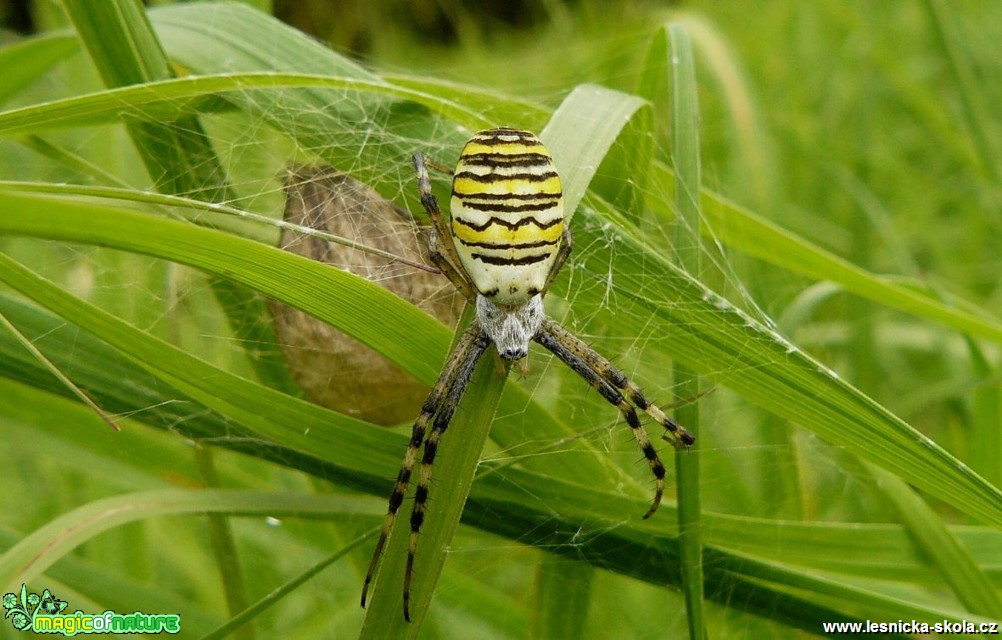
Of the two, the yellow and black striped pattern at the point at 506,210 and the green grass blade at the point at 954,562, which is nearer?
the yellow and black striped pattern at the point at 506,210

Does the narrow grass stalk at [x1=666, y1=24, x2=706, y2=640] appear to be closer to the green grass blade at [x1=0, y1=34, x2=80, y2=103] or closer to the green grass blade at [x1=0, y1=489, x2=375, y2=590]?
the green grass blade at [x1=0, y1=489, x2=375, y2=590]

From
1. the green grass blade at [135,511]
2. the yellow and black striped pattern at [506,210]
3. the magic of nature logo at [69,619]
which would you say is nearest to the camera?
the green grass blade at [135,511]

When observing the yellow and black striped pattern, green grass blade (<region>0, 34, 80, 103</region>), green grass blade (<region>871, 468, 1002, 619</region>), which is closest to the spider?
the yellow and black striped pattern

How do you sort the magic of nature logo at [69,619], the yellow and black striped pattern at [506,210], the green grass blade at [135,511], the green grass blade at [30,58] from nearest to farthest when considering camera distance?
the green grass blade at [135,511] → the yellow and black striped pattern at [506,210] → the magic of nature logo at [69,619] → the green grass blade at [30,58]

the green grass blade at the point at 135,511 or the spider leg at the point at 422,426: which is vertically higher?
the spider leg at the point at 422,426

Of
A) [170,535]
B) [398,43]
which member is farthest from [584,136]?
[398,43]

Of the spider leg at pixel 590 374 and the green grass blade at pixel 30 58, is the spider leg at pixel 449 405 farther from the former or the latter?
the green grass blade at pixel 30 58

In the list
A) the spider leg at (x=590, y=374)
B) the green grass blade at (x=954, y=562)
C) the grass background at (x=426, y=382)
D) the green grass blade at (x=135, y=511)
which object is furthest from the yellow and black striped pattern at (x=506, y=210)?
the green grass blade at (x=954, y=562)
